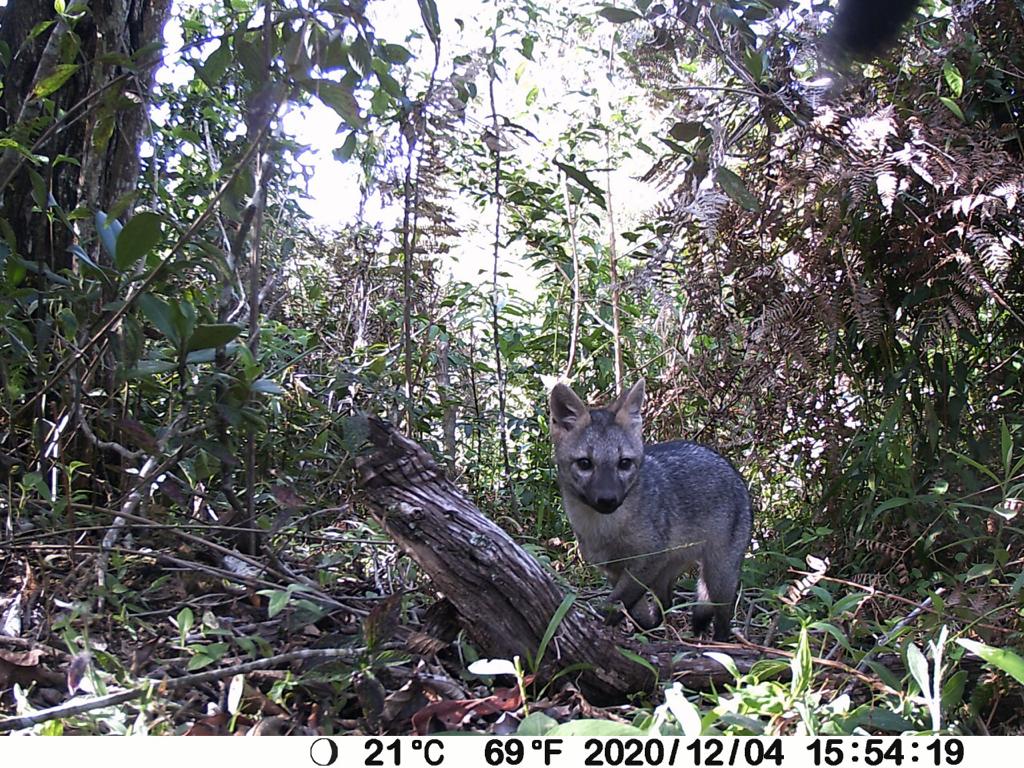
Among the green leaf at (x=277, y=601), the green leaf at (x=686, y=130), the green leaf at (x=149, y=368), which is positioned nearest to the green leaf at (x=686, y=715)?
the green leaf at (x=277, y=601)

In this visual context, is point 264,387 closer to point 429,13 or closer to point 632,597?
point 429,13

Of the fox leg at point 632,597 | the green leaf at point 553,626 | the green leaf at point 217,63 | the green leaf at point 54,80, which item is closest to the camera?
the green leaf at point 553,626

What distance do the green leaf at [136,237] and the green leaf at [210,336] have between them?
0.32 meters

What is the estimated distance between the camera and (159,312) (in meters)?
3.12

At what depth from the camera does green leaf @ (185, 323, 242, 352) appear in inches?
127

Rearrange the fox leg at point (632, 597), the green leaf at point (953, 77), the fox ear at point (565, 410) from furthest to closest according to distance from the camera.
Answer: the fox ear at point (565, 410) → the green leaf at point (953, 77) → the fox leg at point (632, 597)

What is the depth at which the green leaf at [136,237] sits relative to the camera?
10.1 feet

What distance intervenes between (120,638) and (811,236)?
4356mm

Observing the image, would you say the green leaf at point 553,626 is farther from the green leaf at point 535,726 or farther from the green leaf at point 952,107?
the green leaf at point 952,107

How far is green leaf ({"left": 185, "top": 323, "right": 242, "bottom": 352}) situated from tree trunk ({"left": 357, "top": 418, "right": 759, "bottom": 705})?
60cm

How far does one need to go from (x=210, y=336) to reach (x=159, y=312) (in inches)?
7.6

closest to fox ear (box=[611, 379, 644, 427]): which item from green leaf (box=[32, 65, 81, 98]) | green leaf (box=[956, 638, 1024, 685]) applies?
green leaf (box=[956, 638, 1024, 685])

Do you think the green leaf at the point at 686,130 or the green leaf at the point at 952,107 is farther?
the green leaf at the point at 686,130

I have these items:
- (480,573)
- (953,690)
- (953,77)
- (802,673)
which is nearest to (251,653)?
(480,573)
